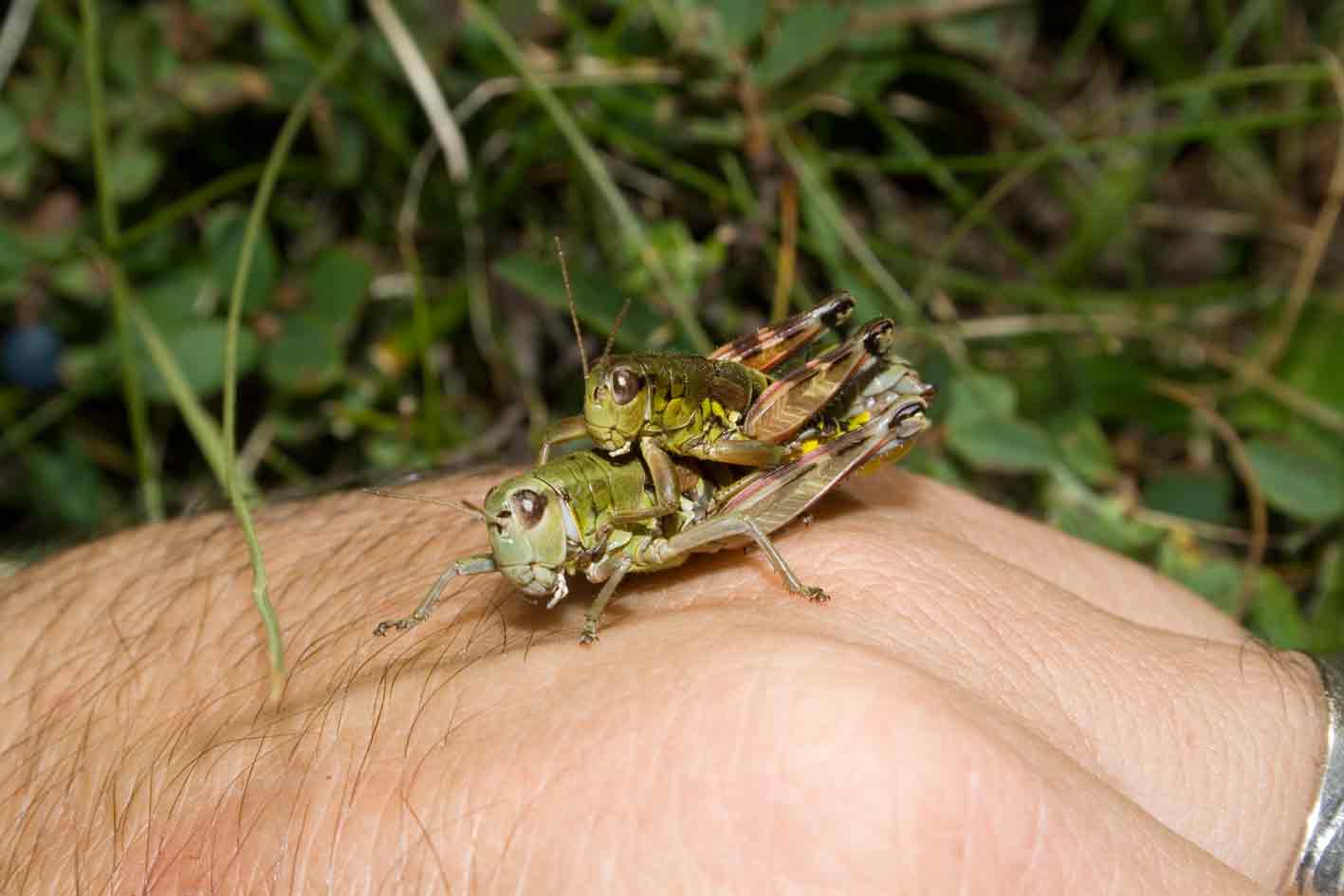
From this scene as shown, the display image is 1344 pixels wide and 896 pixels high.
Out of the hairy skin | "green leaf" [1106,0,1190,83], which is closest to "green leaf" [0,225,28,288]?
the hairy skin

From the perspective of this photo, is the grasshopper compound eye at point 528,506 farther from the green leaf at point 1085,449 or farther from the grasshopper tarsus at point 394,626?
the green leaf at point 1085,449

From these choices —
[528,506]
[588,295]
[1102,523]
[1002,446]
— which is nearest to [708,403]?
[528,506]

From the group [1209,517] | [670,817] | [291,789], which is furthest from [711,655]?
[1209,517]

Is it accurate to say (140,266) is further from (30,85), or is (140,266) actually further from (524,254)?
(524,254)

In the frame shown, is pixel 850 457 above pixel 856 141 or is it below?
below

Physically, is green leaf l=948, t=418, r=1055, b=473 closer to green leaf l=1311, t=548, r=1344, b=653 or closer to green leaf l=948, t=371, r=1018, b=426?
green leaf l=948, t=371, r=1018, b=426

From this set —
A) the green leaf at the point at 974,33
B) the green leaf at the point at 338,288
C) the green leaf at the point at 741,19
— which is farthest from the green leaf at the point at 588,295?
the green leaf at the point at 974,33

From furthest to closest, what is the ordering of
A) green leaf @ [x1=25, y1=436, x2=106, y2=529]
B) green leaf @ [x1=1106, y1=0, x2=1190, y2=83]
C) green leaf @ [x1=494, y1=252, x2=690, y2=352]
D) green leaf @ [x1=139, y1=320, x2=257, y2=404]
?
green leaf @ [x1=1106, y1=0, x2=1190, y2=83] → green leaf @ [x1=25, y1=436, x2=106, y2=529] → green leaf @ [x1=139, y1=320, x2=257, y2=404] → green leaf @ [x1=494, y1=252, x2=690, y2=352]
